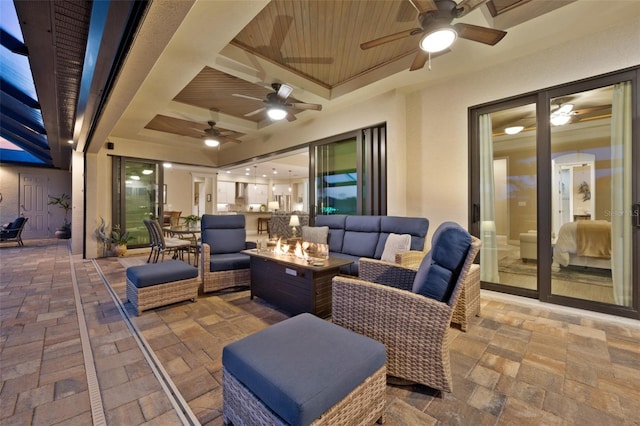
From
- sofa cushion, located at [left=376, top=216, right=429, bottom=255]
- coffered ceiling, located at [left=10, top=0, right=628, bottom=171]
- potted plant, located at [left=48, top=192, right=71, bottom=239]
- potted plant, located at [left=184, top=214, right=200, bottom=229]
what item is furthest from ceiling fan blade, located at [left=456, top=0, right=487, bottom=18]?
potted plant, located at [left=48, top=192, right=71, bottom=239]

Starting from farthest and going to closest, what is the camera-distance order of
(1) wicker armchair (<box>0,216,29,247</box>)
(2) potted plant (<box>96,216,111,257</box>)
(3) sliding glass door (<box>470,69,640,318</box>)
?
1. (1) wicker armchair (<box>0,216,29,247</box>)
2. (2) potted plant (<box>96,216,111,257</box>)
3. (3) sliding glass door (<box>470,69,640,318</box>)

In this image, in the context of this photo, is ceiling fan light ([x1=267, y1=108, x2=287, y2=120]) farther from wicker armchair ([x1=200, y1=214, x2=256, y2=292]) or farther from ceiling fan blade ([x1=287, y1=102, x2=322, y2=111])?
wicker armchair ([x1=200, y1=214, x2=256, y2=292])

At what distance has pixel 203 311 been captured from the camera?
288cm

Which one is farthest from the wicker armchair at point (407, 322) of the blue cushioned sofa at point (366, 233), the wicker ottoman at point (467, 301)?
the blue cushioned sofa at point (366, 233)

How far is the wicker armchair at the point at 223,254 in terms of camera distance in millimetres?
3426

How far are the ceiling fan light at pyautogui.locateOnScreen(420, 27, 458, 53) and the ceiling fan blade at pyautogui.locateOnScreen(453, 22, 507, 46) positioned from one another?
6cm

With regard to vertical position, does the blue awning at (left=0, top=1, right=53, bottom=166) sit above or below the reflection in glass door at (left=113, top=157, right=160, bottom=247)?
above

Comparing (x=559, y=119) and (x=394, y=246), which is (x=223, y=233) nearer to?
(x=394, y=246)

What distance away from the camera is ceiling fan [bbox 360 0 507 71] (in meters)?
2.03

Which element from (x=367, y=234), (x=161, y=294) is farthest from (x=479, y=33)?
(x=161, y=294)

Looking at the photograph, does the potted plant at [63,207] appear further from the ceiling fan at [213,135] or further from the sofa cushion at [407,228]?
the sofa cushion at [407,228]

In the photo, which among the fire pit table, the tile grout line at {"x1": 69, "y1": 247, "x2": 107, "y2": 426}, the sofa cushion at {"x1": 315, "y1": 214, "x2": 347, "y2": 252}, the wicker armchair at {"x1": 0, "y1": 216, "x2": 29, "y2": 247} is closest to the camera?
the tile grout line at {"x1": 69, "y1": 247, "x2": 107, "y2": 426}

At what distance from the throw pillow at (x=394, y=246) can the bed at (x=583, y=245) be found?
1.66m

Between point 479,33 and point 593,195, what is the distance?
2247mm
